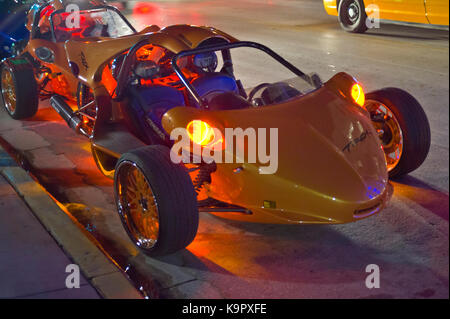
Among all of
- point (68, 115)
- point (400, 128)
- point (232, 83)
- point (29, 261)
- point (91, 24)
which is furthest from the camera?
point (91, 24)

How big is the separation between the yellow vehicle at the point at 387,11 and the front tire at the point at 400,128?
24.1ft

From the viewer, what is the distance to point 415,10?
1232 centimetres

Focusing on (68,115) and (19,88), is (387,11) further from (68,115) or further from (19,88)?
(68,115)

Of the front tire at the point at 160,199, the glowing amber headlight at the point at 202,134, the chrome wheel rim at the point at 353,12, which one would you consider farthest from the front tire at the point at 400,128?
the chrome wheel rim at the point at 353,12

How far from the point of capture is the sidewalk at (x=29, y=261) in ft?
13.4

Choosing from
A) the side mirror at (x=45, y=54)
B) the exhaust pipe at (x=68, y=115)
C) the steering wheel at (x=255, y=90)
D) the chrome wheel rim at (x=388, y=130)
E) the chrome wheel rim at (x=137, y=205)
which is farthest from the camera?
the side mirror at (x=45, y=54)

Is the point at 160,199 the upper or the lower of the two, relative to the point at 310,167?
lower

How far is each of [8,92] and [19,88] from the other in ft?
1.91

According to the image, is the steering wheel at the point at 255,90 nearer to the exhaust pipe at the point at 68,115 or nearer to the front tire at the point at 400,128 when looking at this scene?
the front tire at the point at 400,128

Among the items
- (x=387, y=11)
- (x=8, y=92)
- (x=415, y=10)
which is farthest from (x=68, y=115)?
(x=387, y=11)

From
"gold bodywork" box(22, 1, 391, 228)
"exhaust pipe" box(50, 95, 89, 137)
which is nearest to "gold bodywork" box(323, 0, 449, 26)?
"gold bodywork" box(22, 1, 391, 228)
